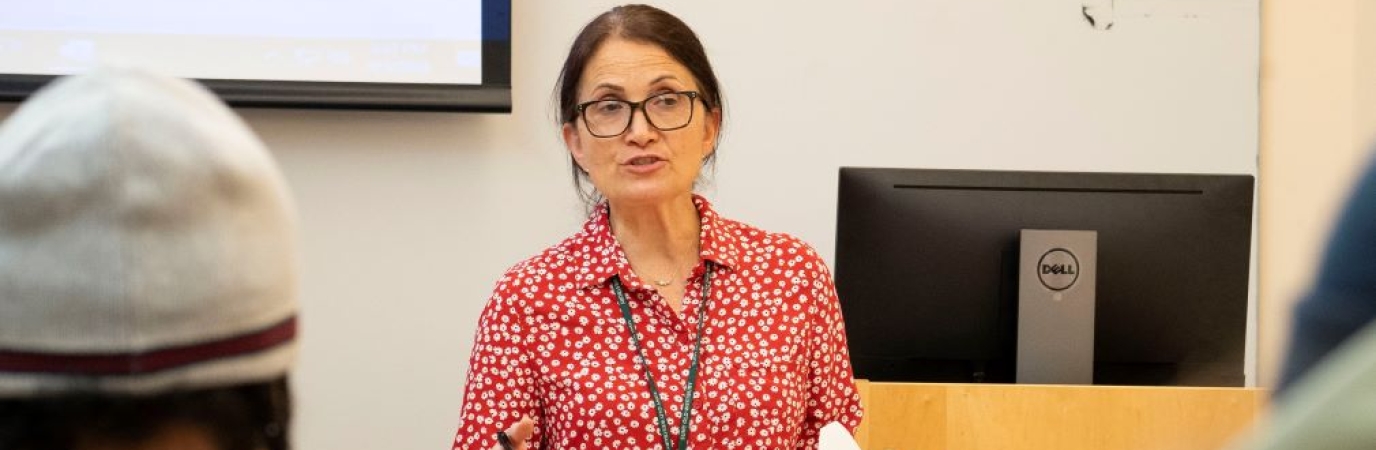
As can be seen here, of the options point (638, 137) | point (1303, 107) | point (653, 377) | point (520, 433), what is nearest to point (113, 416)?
point (520, 433)

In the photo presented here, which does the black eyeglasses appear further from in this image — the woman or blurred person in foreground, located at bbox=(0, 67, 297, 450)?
blurred person in foreground, located at bbox=(0, 67, 297, 450)

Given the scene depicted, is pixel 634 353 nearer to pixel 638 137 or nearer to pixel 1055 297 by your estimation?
pixel 638 137

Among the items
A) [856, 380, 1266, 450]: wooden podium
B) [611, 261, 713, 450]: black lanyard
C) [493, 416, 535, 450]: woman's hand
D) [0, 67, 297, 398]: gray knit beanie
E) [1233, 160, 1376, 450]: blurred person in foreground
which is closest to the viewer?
[1233, 160, 1376, 450]: blurred person in foreground

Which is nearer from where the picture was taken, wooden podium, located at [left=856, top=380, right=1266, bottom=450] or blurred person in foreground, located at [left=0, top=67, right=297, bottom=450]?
blurred person in foreground, located at [left=0, top=67, right=297, bottom=450]

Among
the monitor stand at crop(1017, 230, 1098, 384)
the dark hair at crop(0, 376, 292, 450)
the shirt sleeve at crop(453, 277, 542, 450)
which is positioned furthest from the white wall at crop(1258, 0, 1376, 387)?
the dark hair at crop(0, 376, 292, 450)

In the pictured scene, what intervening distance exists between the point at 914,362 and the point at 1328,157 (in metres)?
1.62

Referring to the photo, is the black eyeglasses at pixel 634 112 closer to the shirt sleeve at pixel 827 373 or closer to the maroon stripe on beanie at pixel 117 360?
the shirt sleeve at pixel 827 373

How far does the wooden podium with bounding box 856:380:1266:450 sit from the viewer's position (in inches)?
78.0

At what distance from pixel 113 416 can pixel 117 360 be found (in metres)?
0.02

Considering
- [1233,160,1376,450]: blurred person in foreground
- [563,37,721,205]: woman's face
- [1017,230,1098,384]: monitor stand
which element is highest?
[563,37,721,205]: woman's face

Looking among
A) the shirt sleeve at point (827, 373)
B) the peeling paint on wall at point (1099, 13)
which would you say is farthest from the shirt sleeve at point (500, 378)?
the peeling paint on wall at point (1099, 13)

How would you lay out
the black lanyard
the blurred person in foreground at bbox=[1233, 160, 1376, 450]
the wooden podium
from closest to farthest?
the blurred person in foreground at bbox=[1233, 160, 1376, 450] < the black lanyard < the wooden podium

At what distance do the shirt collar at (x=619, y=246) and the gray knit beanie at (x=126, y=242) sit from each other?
4.36 feet

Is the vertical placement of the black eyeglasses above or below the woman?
above
